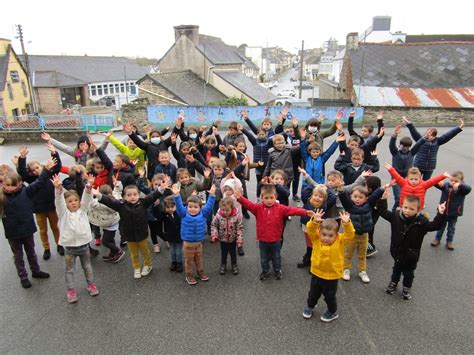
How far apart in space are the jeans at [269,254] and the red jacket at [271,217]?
0.13m

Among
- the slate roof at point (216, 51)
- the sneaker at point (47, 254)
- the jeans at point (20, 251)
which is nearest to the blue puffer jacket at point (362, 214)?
the jeans at point (20, 251)

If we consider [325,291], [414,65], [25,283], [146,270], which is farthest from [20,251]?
[414,65]

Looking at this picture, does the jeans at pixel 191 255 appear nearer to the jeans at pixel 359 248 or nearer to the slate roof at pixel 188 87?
the jeans at pixel 359 248

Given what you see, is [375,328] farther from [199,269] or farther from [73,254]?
[73,254]

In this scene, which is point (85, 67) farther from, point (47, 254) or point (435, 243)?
point (435, 243)

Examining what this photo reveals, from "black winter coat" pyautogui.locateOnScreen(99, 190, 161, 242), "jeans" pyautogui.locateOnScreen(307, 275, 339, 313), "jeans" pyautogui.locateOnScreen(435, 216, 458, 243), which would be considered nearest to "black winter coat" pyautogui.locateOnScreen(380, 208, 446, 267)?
"jeans" pyautogui.locateOnScreen(307, 275, 339, 313)

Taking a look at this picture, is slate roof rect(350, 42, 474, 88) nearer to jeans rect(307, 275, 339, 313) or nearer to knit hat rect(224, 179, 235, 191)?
knit hat rect(224, 179, 235, 191)

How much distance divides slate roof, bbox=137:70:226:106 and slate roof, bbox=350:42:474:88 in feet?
45.3

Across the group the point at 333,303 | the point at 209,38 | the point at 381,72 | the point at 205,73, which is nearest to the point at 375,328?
the point at 333,303

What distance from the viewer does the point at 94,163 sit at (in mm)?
5551

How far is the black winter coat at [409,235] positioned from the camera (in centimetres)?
397

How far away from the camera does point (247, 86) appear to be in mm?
35156

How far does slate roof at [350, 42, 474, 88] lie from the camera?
2283cm

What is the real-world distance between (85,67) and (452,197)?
176ft
